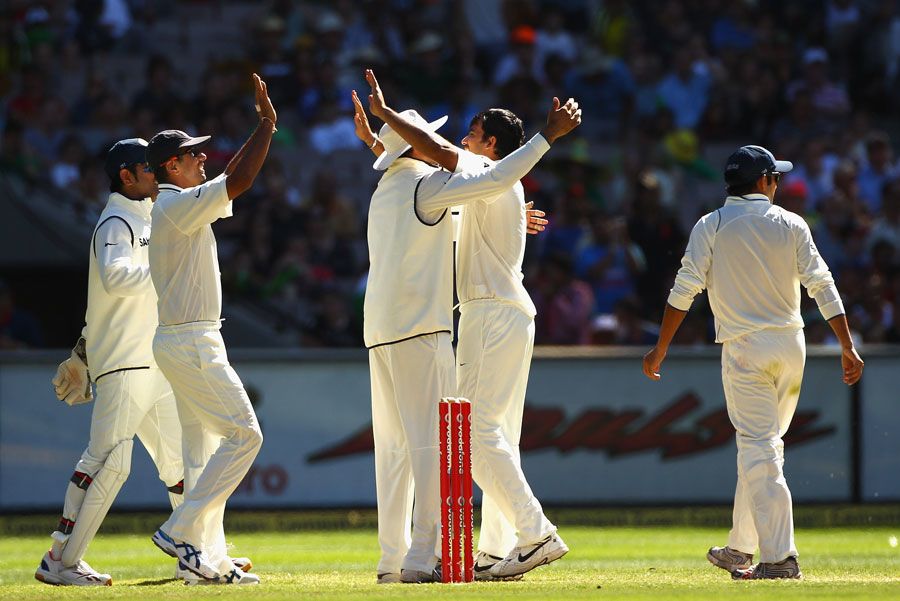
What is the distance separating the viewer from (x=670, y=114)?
1827cm

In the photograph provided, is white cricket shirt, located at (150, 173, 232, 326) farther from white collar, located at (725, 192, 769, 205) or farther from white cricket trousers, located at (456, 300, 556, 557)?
white collar, located at (725, 192, 769, 205)

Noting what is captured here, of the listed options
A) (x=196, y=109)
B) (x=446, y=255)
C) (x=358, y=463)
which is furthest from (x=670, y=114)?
(x=446, y=255)

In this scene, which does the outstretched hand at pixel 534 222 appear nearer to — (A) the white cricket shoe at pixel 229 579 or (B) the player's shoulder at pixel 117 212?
(B) the player's shoulder at pixel 117 212

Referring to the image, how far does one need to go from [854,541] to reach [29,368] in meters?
6.75

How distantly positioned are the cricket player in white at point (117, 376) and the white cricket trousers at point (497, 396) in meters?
1.76

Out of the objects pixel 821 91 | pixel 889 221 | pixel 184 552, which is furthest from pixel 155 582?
pixel 821 91

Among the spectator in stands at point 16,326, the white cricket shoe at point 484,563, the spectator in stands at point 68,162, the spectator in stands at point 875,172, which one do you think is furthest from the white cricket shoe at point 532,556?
the spectator in stands at point 875,172

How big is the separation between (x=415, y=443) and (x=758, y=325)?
6.29ft

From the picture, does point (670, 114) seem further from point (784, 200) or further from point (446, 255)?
point (446, 255)

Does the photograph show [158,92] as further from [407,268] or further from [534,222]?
[407,268]

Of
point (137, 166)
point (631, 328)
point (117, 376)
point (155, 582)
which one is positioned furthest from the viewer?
point (631, 328)

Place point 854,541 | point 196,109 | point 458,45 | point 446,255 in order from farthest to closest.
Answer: point 458,45 → point 196,109 → point 854,541 → point 446,255

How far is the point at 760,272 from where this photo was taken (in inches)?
332

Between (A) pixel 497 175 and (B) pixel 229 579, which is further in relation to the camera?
(B) pixel 229 579
